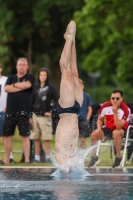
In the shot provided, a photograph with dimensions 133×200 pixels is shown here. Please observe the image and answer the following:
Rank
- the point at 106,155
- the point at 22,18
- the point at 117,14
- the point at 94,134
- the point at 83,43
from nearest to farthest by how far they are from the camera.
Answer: the point at 94,134, the point at 106,155, the point at 117,14, the point at 83,43, the point at 22,18

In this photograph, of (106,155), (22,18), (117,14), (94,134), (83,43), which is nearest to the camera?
(94,134)

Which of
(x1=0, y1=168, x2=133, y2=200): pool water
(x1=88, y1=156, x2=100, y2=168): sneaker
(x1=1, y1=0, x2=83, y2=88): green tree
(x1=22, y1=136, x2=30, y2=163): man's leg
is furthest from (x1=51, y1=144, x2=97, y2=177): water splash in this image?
(x1=1, y1=0, x2=83, y2=88): green tree

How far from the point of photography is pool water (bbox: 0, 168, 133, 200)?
1183 centimetres

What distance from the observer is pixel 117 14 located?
45281mm

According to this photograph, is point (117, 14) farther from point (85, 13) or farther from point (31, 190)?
point (31, 190)

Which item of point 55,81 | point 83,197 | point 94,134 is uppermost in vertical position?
point 55,81

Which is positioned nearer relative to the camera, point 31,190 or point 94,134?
point 31,190

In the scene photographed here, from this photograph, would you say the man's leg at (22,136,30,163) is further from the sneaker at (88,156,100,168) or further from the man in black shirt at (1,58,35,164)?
the sneaker at (88,156,100,168)

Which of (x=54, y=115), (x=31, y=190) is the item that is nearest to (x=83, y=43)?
(x=54, y=115)

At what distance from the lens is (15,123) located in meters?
18.4

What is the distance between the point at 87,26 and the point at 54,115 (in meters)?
25.7

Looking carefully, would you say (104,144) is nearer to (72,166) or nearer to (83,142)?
(83,142)

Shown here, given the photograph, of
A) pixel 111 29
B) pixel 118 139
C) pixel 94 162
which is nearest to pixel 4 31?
pixel 111 29

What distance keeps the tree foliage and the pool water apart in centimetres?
2928
